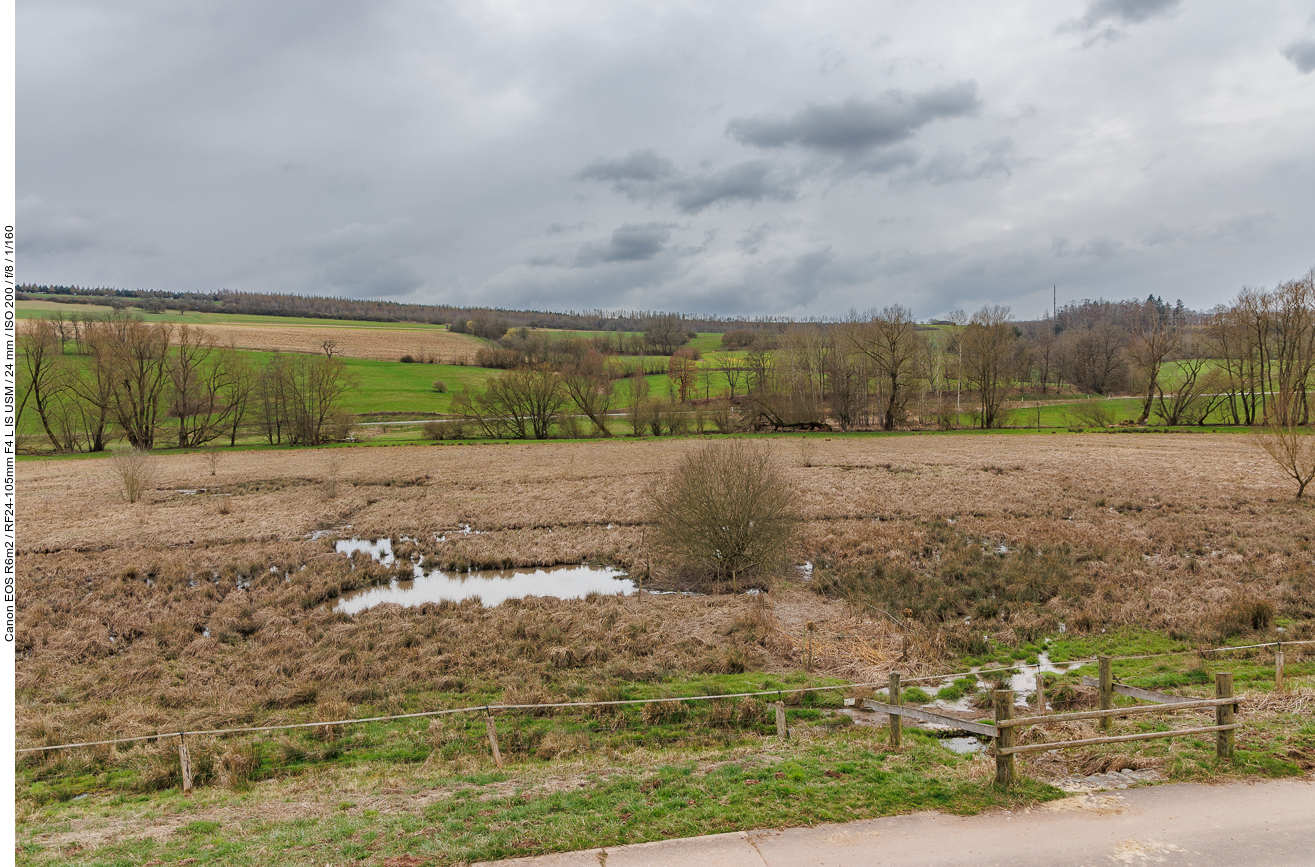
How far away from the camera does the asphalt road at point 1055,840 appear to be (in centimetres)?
701

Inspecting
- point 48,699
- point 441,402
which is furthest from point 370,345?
point 48,699

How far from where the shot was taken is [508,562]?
26.2m

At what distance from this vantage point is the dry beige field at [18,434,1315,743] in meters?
15.4

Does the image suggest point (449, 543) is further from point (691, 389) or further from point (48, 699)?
point (691, 389)

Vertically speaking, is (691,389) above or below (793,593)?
above

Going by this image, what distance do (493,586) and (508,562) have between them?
2.17 metres

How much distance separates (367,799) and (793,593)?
46.4 feet

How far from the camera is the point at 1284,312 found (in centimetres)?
6550

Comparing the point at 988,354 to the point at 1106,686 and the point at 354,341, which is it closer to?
the point at 1106,686

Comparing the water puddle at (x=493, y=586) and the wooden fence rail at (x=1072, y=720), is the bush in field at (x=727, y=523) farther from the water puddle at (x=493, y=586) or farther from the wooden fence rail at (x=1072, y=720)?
the wooden fence rail at (x=1072, y=720)

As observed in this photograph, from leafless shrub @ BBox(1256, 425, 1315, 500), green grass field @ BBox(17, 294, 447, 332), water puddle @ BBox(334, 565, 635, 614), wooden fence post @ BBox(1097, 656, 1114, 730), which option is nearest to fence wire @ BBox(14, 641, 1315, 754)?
wooden fence post @ BBox(1097, 656, 1114, 730)

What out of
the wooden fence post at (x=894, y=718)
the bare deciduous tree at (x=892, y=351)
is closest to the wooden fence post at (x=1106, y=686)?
the wooden fence post at (x=894, y=718)

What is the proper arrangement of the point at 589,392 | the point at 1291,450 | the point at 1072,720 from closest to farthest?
the point at 1072,720, the point at 1291,450, the point at 589,392

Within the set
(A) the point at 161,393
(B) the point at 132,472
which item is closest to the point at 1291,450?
(B) the point at 132,472
